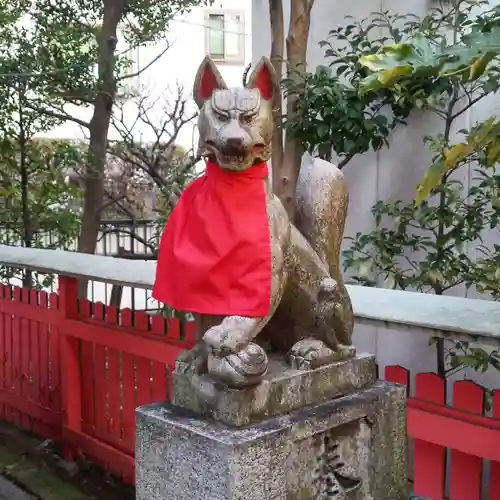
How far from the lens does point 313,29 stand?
5121 millimetres

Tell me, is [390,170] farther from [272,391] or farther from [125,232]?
[272,391]

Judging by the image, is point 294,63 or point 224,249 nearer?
point 224,249

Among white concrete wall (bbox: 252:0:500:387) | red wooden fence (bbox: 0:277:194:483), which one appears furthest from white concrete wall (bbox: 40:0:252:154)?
red wooden fence (bbox: 0:277:194:483)

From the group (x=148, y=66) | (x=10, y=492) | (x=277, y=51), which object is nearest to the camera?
(x=10, y=492)

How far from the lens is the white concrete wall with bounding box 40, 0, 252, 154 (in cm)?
569

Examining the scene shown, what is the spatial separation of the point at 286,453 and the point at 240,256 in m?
0.57

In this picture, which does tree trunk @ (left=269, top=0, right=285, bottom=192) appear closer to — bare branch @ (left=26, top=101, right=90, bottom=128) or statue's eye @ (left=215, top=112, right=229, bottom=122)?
bare branch @ (left=26, top=101, right=90, bottom=128)

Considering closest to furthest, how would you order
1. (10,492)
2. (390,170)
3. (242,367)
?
(242,367), (10,492), (390,170)

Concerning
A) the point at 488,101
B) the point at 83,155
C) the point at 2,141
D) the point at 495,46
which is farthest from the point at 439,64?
the point at 2,141

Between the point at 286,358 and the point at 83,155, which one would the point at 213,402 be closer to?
the point at 286,358

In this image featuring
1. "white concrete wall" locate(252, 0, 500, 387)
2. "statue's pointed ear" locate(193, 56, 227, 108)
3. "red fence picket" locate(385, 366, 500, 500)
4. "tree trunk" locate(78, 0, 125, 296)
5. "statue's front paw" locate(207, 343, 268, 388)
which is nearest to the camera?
"statue's front paw" locate(207, 343, 268, 388)

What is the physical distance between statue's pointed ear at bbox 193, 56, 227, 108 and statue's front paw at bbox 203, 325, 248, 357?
65cm

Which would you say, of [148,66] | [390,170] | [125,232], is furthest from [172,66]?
[390,170]

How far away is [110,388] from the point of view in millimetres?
3900
